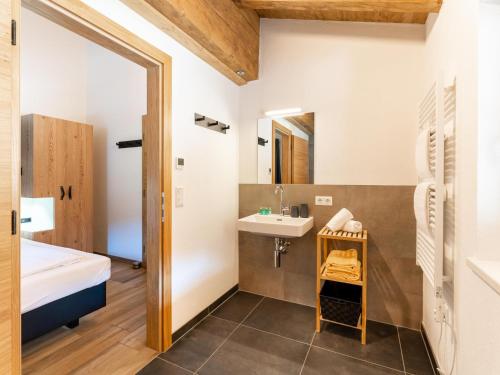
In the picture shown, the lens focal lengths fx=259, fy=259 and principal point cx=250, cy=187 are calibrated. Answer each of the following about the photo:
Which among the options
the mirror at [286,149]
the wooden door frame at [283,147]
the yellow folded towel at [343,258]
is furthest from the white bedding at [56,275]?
the yellow folded towel at [343,258]

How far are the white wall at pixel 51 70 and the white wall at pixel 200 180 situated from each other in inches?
109

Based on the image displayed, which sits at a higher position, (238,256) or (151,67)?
(151,67)

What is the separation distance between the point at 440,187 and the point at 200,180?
167 cm

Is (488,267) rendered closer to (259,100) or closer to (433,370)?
(433,370)

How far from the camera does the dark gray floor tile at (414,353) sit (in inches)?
66.2

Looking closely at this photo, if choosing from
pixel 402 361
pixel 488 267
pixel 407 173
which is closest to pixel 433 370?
pixel 402 361

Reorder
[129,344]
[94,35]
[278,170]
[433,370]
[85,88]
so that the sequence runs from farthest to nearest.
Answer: [85,88], [278,170], [129,344], [433,370], [94,35]

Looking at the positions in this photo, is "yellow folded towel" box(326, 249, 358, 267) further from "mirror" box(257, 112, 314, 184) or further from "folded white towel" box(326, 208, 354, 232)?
"mirror" box(257, 112, 314, 184)

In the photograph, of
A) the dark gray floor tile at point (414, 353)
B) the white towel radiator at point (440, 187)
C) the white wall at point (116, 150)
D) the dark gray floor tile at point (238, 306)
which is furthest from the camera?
the white wall at point (116, 150)

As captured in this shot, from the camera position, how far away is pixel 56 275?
73.5 inches

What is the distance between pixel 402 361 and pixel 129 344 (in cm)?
193

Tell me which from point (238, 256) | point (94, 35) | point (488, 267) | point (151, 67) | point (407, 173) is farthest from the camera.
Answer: point (238, 256)

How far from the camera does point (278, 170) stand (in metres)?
2.64

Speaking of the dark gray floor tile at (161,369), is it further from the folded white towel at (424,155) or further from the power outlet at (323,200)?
the folded white towel at (424,155)
